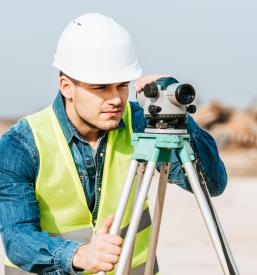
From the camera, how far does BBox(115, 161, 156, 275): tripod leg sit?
12.8 ft

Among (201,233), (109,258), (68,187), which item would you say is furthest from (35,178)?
(201,233)

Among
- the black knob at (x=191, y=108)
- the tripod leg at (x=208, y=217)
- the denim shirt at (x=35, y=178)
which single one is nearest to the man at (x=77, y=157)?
the denim shirt at (x=35, y=178)

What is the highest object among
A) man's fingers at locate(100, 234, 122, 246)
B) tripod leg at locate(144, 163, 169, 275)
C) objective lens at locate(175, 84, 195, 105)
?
objective lens at locate(175, 84, 195, 105)

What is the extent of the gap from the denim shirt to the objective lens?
0.52 metres

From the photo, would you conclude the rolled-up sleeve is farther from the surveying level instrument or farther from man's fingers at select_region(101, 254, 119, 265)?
man's fingers at select_region(101, 254, 119, 265)

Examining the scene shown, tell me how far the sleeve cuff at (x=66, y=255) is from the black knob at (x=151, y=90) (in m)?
0.70

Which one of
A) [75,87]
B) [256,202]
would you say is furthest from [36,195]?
[256,202]

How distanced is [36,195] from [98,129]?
1.45ft

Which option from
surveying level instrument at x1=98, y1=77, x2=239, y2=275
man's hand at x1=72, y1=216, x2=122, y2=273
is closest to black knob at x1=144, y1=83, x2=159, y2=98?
surveying level instrument at x1=98, y1=77, x2=239, y2=275

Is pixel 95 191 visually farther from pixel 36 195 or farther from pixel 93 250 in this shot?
pixel 93 250

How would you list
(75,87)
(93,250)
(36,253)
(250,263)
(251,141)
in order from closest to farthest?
(93,250) < (36,253) < (75,87) < (250,263) < (251,141)

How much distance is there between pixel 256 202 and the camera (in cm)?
1320

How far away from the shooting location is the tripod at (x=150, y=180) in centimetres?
394

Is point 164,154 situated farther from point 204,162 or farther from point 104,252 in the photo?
point 104,252
